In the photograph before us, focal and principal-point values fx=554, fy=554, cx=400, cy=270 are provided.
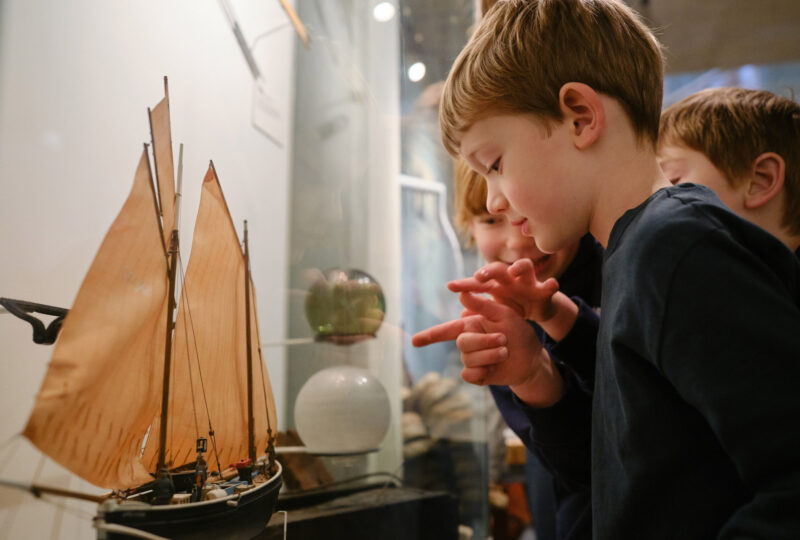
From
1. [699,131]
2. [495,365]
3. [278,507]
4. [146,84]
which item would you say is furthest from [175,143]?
[699,131]

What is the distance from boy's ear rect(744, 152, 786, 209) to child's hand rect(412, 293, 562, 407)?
54cm

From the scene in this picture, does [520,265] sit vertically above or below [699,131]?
below

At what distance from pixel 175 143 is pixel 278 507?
17.9 inches

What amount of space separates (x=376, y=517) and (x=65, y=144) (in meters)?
0.84

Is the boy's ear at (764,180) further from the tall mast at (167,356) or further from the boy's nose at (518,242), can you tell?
the tall mast at (167,356)

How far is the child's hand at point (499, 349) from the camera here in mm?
829

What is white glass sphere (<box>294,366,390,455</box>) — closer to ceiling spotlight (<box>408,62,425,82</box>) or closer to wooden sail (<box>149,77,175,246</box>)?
wooden sail (<box>149,77,175,246</box>)

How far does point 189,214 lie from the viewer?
23.1 inches

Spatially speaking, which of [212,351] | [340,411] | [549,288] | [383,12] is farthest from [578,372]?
[383,12]

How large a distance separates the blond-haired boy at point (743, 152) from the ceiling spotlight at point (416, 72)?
552 mm

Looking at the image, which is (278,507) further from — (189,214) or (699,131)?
(699,131)

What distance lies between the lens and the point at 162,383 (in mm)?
530

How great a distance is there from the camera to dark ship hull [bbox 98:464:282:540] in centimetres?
45

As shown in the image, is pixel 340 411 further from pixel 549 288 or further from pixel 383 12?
pixel 383 12
